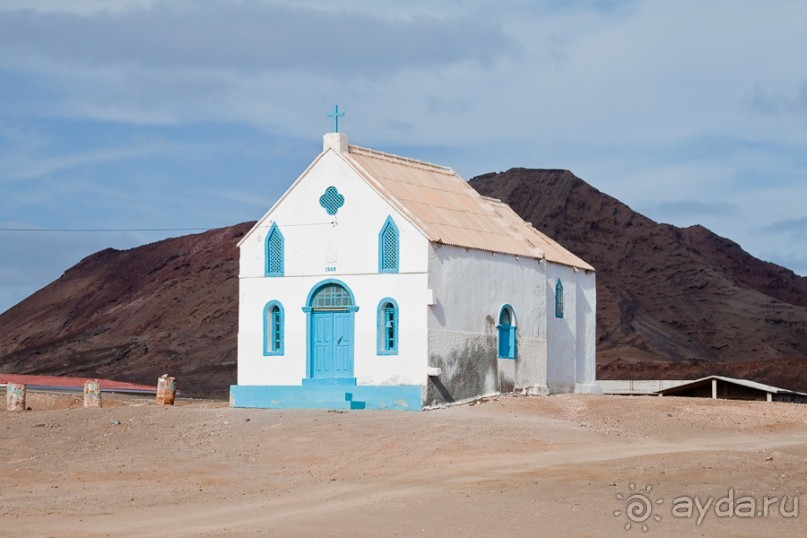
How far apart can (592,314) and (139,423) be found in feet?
50.2

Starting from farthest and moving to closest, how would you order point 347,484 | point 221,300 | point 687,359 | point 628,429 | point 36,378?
point 221,300 → point 687,359 → point 36,378 → point 628,429 → point 347,484

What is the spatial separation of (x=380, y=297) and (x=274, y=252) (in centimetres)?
313

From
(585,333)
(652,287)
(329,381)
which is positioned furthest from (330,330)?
(652,287)

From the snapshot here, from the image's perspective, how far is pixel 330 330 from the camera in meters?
30.8

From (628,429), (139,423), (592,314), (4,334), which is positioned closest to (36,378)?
(592,314)

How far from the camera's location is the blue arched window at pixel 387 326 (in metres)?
29.9

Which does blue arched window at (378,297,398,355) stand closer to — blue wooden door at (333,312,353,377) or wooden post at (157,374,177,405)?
blue wooden door at (333,312,353,377)

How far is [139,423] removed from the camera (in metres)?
25.9

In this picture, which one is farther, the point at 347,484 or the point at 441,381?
the point at 441,381

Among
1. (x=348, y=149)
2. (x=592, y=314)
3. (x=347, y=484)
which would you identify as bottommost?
(x=347, y=484)

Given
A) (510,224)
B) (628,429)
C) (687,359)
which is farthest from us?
(687,359)

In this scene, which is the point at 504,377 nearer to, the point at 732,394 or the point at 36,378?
the point at 732,394

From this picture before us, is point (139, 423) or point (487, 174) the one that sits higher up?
point (487, 174)

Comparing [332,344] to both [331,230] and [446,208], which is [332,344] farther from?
[446,208]
